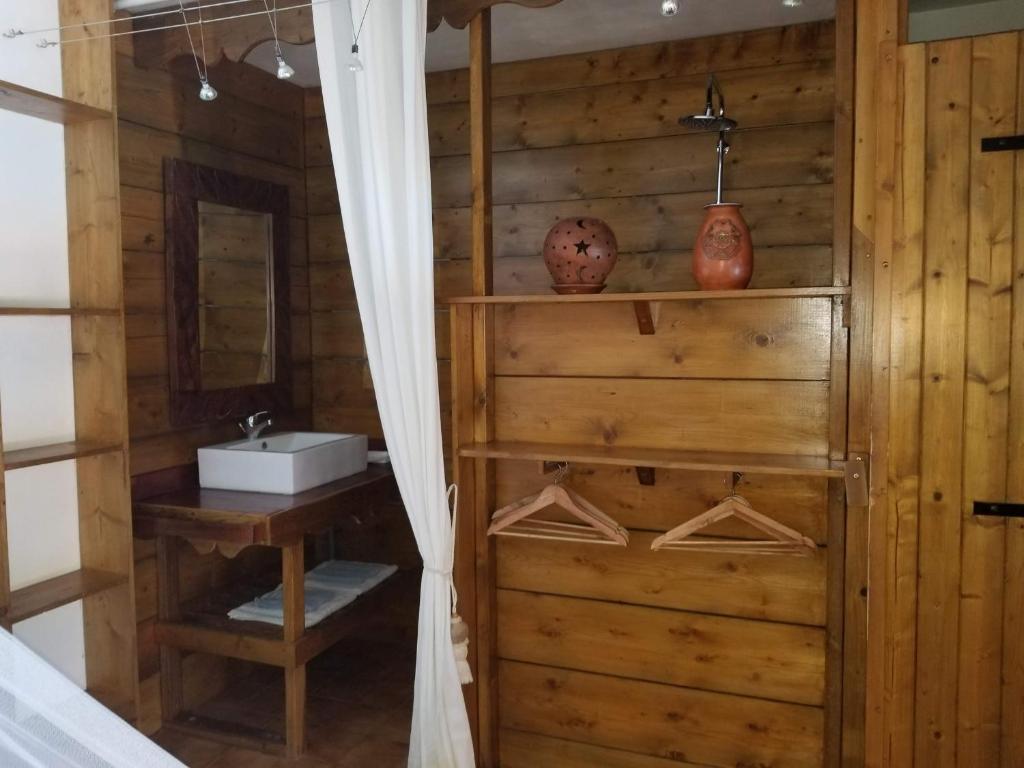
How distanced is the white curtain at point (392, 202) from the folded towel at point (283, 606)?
91cm

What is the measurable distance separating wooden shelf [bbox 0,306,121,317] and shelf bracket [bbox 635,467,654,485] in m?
1.53

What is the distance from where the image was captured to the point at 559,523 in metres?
2.35

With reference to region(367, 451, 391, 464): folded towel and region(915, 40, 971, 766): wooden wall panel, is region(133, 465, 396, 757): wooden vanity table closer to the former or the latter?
region(367, 451, 391, 464): folded towel

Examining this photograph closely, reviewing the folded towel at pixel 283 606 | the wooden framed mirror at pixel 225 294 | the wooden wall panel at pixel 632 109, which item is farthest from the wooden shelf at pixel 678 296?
the folded towel at pixel 283 606

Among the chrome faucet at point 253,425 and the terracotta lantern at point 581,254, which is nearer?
the terracotta lantern at point 581,254

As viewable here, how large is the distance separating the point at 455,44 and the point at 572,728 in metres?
2.33

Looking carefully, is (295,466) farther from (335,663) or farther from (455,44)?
(455,44)

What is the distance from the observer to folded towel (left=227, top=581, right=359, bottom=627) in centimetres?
272

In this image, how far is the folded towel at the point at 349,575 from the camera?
301 cm

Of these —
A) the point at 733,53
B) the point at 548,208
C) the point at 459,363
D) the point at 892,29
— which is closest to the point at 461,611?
the point at 459,363

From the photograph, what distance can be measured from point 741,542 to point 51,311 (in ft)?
6.12

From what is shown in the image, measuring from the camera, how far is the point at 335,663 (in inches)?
131

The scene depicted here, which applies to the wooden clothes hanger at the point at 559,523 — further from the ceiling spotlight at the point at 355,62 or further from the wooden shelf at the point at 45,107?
the wooden shelf at the point at 45,107

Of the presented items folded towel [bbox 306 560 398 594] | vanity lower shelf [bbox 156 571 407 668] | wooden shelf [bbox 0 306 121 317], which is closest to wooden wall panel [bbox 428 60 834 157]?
wooden shelf [bbox 0 306 121 317]
